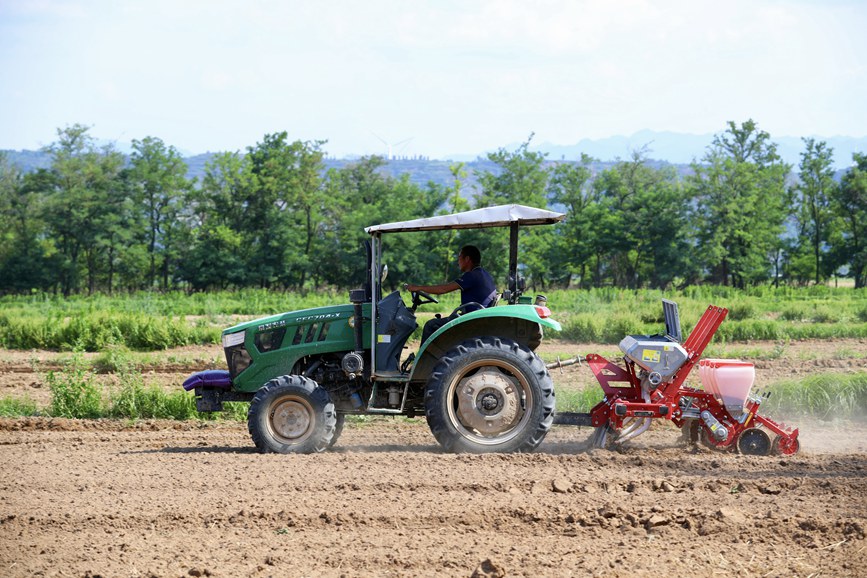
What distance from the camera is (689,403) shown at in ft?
27.8

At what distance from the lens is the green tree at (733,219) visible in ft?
140

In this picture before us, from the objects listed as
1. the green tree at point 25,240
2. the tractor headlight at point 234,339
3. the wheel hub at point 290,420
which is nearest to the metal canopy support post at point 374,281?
the wheel hub at point 290,420

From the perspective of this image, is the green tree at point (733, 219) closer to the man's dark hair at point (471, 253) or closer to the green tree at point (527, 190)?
the green tree at point (527, 190)

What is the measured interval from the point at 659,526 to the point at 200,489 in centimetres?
347

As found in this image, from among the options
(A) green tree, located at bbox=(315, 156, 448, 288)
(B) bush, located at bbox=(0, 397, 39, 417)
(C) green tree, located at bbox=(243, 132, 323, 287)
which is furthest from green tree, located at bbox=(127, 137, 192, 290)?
(B) bush, located at bbox=(0, 397, 39, 417)

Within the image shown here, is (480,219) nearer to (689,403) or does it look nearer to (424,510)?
(689,403)

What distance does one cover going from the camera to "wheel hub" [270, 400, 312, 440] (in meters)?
8.48

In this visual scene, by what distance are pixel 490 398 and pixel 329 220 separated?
37977mm

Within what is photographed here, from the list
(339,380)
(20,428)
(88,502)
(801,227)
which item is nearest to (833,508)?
(339,380)

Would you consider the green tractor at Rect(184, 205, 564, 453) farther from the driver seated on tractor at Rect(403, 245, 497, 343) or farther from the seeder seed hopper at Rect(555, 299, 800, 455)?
the seeder seed hopper at Rect(555, 299, 800, 455)

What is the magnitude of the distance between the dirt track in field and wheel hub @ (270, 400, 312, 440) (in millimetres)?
311

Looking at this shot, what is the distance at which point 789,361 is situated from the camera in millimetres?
15664

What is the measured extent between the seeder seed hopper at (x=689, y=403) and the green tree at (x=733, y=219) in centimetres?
3520

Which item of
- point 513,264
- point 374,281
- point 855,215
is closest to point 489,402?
point 513,264
